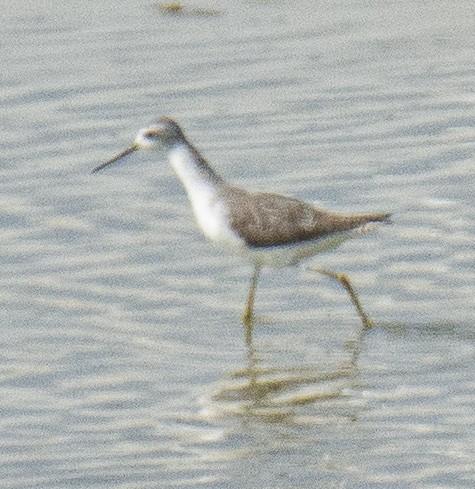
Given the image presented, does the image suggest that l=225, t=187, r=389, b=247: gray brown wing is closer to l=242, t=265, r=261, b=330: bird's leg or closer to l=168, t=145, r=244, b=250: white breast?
l=168, t=145, r=244, b=250: white breast

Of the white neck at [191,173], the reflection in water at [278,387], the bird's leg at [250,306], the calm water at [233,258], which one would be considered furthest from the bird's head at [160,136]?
the reflection in water at [278,387]

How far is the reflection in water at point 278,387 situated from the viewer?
29.1 ft

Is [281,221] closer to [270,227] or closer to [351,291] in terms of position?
[270,227]

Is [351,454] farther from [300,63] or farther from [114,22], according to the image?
[114,22]

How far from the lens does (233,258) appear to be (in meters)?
11.0

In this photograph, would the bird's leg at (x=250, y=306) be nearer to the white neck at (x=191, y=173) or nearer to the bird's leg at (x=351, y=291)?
the bird's leg at (x=351, y=291)

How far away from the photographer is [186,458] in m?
8.05

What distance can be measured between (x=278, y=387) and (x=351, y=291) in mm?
980

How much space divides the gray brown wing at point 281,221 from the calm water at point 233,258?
387 millimetres

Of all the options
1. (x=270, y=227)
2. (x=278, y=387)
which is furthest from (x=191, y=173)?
(x=278, y=387)

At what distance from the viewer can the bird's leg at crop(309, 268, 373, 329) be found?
984cm

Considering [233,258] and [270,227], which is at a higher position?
Answer: [270,227]

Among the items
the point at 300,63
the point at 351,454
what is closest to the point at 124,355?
the point at 351,454

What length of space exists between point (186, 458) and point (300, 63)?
22.4ft
